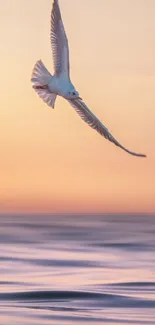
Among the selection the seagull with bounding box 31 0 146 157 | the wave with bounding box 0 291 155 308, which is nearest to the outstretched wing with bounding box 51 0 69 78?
the seagull with bounding box 31 0 146 157

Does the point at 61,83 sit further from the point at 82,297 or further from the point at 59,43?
the point at 82,297

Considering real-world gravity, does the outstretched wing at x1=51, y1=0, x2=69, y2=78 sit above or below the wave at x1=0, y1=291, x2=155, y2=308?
Result: above

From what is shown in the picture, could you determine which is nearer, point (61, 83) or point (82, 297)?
point (61, 83)

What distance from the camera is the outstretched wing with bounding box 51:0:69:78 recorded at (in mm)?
12492

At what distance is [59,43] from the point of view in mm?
12828

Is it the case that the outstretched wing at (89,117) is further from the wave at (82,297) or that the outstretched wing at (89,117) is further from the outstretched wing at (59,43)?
the wave at (82,297)

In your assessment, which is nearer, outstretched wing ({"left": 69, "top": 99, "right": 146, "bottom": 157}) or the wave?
outstretched wing ({"left": 69, "top": 99, "right": 146, "bottom": 157})

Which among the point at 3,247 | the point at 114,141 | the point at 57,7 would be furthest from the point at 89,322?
the point at 3,247

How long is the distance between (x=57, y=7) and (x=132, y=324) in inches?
202

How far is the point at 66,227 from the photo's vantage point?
137 feet

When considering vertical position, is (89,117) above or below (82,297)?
above

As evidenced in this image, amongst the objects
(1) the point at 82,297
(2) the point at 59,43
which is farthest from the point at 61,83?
(1) the point at 82,297

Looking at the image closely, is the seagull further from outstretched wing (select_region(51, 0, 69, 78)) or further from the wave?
the wave

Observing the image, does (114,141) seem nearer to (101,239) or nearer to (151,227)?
(101,239)
